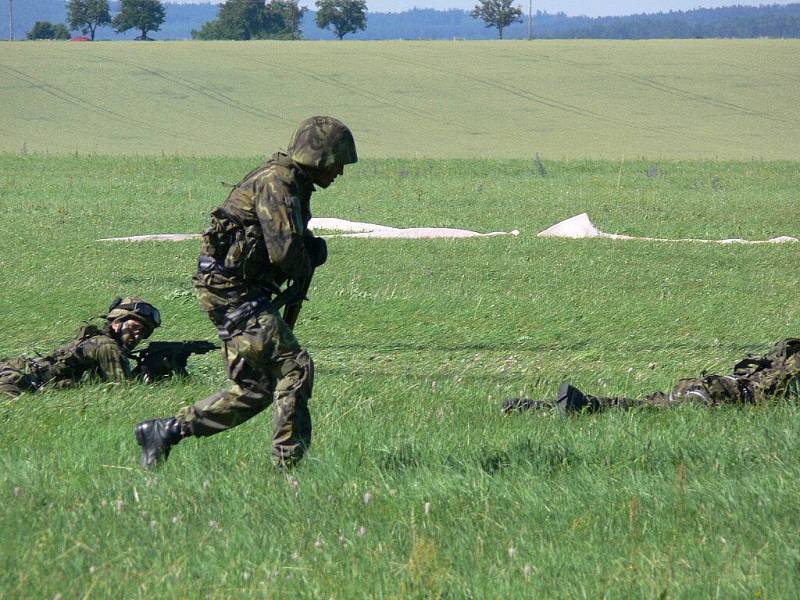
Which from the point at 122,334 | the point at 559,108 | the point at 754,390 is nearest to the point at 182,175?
the point at 122,334

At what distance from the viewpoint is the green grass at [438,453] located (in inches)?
142

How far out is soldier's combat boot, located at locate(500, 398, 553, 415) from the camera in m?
6.20

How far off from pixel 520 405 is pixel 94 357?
9.57 feet

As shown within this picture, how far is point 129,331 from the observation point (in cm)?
745

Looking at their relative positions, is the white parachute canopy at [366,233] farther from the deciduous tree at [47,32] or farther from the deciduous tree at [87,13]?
the deciduous tree at [87,13]

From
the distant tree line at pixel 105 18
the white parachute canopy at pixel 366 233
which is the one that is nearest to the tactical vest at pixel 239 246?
the white parachute canopy at pixel 366 233

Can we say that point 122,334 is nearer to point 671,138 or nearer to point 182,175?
point 182,175

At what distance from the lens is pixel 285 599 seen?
342 cm

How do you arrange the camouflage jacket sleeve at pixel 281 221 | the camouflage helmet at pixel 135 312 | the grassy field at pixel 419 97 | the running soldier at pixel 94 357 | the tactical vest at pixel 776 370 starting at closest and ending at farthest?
the camouflage jacket sleeve at pixel 281 221, the tactical vest at pixel 776 370, the running soldier at pixel 94 357, the camouflage helmet at pixel 135 312, the grassy field at pixel 419 97

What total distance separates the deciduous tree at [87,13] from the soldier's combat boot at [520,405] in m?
141

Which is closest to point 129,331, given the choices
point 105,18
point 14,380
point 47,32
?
point 14,380

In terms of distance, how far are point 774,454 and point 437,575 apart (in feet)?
7.03

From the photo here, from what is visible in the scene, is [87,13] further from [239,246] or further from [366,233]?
[239,246]

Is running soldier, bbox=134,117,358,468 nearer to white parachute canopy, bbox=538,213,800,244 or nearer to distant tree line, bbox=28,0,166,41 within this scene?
white parachute canopy, bbox=538,213,800,244
